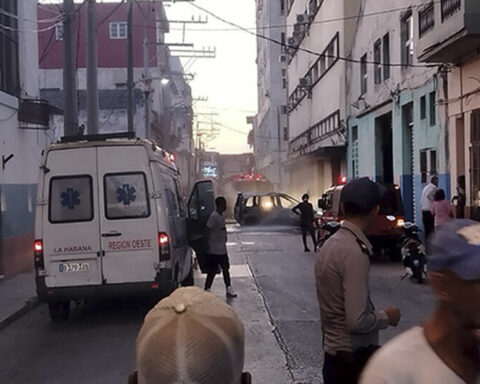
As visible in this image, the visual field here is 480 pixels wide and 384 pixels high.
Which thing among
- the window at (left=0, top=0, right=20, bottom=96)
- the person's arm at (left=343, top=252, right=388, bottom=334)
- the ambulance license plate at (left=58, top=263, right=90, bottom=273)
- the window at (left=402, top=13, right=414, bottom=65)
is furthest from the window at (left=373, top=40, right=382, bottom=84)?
the person's arm at (left=343, top=252, right=388, bottom=334)

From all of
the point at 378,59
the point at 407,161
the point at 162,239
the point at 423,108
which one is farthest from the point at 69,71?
the point at 378,59

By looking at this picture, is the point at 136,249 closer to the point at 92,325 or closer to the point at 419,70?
the point at 92,325

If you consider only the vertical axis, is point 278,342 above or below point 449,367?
below

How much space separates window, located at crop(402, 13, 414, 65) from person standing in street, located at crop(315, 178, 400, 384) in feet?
63.6

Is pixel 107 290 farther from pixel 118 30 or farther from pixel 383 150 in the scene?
pixel 118 30

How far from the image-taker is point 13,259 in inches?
645

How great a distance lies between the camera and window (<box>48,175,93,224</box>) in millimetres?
10789

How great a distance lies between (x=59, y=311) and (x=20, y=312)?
88 cm

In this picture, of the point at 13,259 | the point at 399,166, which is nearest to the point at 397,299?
the point at 13,259

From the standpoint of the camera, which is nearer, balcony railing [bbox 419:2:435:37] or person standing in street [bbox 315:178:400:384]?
person standing in street [bbox 315:178:400:384]

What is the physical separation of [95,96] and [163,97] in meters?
44.9

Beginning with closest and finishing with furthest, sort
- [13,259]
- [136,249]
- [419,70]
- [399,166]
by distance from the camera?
[136,249] < [13,259] < [419,70] < [399,166]

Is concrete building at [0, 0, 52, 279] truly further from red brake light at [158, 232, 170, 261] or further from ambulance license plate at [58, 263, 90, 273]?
red brake light at [158, 232, 170, 261]

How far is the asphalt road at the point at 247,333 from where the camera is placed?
799 centimetres
